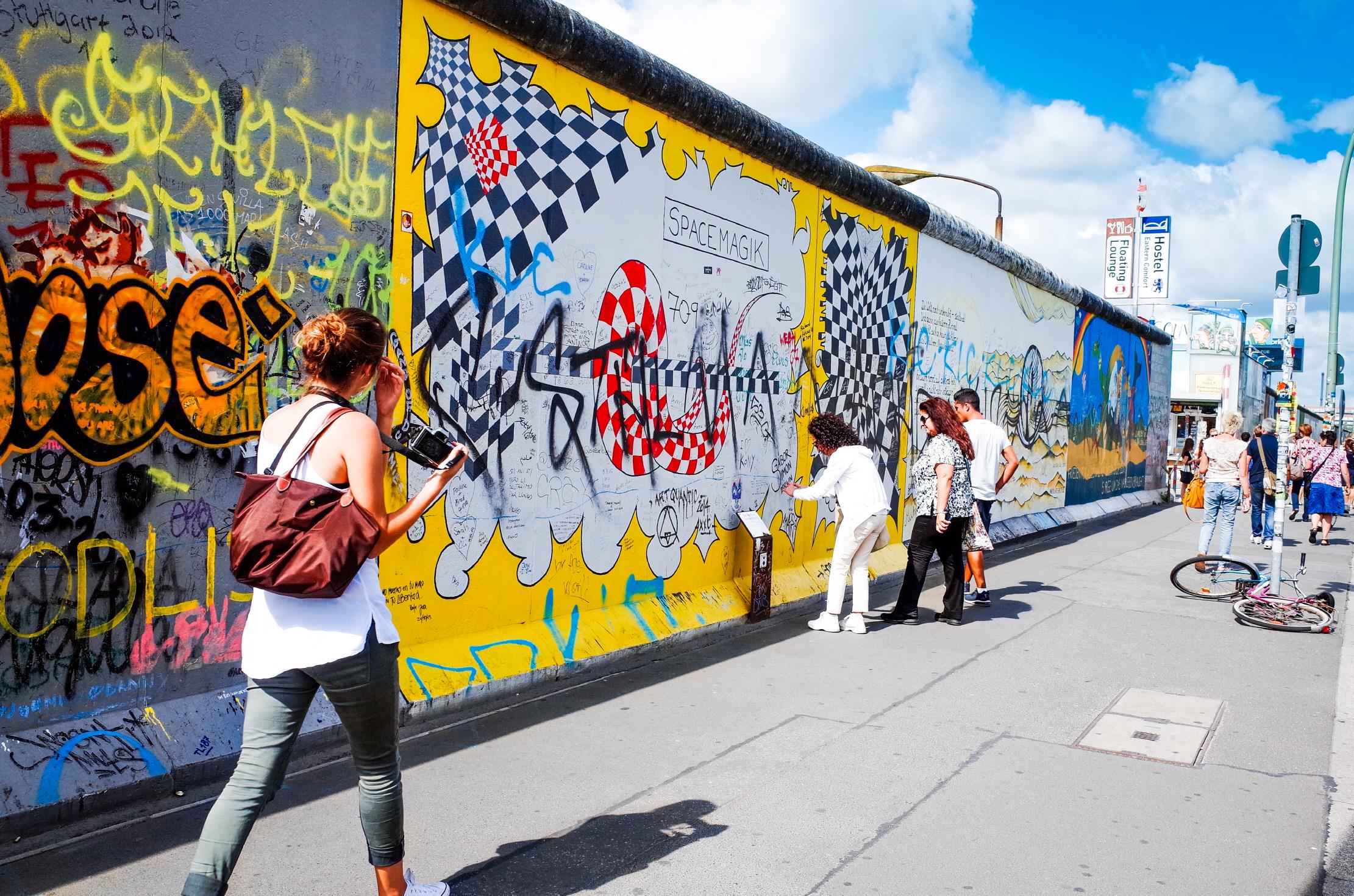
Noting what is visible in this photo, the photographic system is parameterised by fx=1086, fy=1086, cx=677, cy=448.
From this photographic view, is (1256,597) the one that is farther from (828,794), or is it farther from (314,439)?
(314,439)

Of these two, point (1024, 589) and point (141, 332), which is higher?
point (141, 332)

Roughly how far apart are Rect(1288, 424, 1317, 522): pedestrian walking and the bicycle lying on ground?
8.44 m

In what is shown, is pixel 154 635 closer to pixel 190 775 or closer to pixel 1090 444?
pixel 190 775

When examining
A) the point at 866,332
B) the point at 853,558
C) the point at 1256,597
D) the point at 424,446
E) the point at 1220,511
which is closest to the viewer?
the point at 424,446

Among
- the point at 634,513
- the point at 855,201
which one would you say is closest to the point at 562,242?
the point at 634,513

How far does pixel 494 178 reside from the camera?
237 inches

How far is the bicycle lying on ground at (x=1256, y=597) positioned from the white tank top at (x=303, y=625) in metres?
8.03

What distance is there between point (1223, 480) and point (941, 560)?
13.8ft

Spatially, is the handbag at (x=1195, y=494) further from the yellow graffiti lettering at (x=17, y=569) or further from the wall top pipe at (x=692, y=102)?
the yellow graffiti lettering at (x=17, y=569)

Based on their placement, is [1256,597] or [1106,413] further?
[1106,413]

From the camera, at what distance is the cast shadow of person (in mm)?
3555

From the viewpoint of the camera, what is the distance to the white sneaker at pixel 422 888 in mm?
3216

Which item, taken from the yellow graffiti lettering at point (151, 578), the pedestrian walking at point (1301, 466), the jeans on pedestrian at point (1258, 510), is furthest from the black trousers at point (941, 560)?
the pedestrian walking at point (1301, 466)

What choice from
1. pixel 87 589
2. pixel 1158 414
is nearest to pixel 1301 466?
pixel 1158 414
